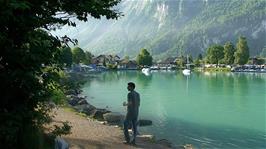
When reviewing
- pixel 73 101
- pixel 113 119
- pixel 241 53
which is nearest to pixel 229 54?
pixel 241 53

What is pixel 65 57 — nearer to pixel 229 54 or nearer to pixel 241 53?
pixel 241 53

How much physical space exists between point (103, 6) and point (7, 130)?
3.83m

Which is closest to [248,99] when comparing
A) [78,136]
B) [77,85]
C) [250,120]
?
[250,120]

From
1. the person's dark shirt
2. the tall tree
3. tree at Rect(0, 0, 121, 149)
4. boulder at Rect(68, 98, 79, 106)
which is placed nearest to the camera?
tree at Rect(0, 0, 121, 149)

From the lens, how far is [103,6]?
33.8 feet

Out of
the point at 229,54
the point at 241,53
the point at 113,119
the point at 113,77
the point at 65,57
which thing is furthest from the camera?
the point at 229,54

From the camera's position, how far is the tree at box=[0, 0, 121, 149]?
26.4 ft

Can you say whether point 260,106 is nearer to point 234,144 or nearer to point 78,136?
point 234,144

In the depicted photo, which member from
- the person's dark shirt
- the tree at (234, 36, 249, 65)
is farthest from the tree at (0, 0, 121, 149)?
the tree at (234, 36, 249, 65)

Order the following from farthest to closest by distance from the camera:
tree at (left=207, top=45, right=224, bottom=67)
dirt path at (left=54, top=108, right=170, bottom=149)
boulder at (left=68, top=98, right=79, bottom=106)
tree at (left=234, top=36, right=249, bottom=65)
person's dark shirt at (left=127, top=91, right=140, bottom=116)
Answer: tree at (left=207, top=45, right=224, bottom=67), tree at (left=234, top=36, right=249, bottom=65), boulder at (left=68, top=98, right=79, bottom=106), dirt path at (left=54, top=108, right=170, bottom=149), person's dark shirt at (left=127, top=91, right=140, bottom=116)

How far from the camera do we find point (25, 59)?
320 inches

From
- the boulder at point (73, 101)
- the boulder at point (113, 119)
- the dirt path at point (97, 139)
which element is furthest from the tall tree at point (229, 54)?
the dirt path at point (97, 139)

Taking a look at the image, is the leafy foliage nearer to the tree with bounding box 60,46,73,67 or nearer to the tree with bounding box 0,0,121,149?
the tree with bounding box 60,46,73,67

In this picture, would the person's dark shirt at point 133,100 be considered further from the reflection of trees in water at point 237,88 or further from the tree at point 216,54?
the tree at point 216,54
